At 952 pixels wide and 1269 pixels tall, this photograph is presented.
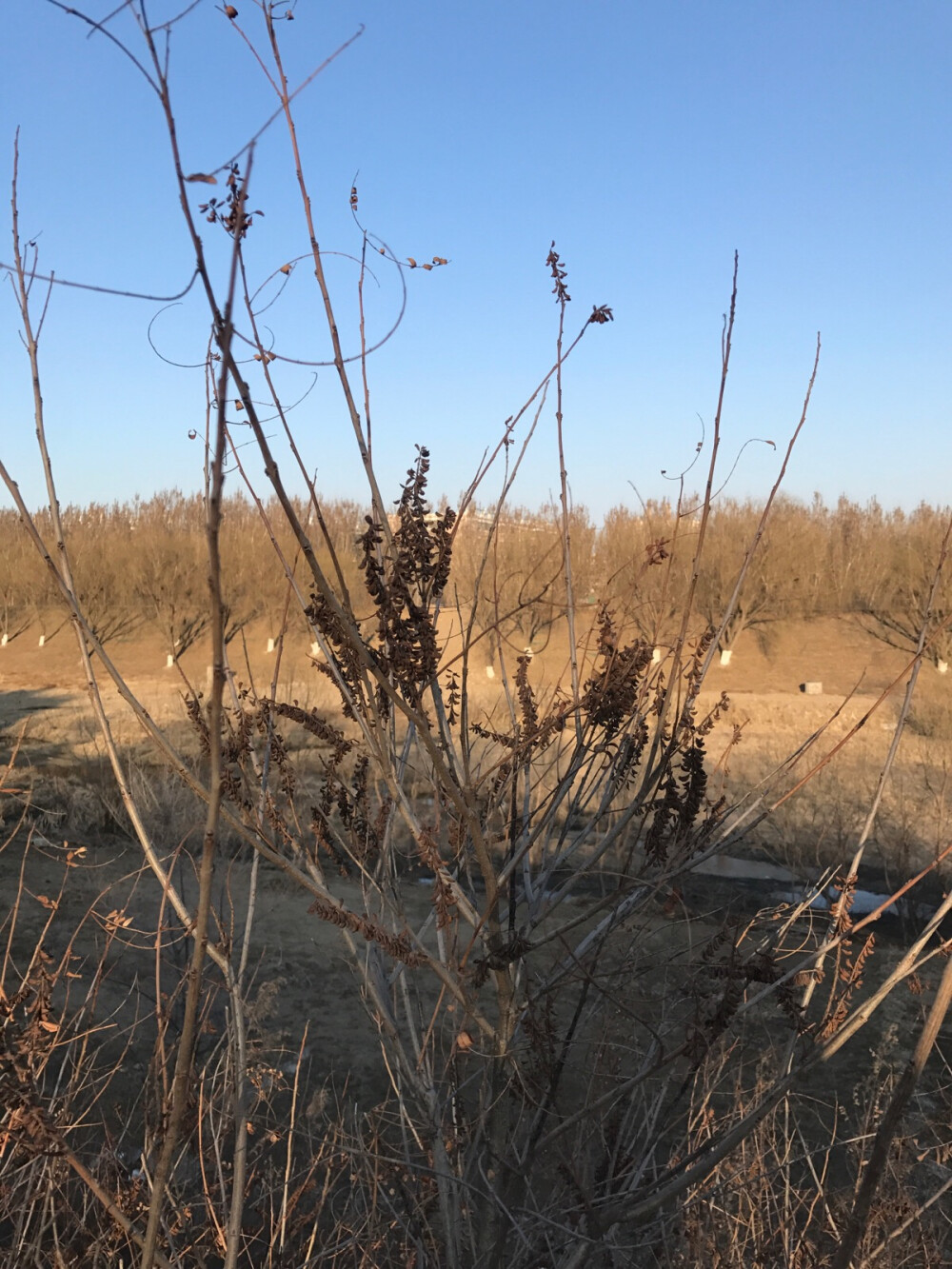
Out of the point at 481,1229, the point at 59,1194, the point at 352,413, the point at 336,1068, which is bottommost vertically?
the point at 336,1068

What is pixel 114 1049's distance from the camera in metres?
4.70

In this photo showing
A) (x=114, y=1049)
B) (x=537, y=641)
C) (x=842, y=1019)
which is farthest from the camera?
(x=537, y=641)

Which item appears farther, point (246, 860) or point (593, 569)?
point (593, 569)

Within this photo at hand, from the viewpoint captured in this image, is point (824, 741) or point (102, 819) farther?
point (824, 741)

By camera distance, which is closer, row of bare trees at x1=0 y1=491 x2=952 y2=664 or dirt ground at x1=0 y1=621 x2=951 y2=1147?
dirt ground at x1=0 y1=621 x2=951 y2=1147

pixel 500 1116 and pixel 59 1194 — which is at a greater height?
pixel 500 1116

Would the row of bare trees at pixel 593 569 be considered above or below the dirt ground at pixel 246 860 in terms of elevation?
above

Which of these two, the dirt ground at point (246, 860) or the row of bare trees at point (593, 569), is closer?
the dirt ground at point (246, 860)

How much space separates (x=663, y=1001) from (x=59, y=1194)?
1415 mm

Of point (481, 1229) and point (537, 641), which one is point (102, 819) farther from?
point (537, 641)

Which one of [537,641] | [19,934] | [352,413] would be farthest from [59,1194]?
[537,641]

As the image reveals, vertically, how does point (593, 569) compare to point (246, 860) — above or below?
above

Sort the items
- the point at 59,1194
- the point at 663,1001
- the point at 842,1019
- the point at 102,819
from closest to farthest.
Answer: the point at 842,1019 < the point at 663,1001 < the point at 59,1194 < the point at 102,819

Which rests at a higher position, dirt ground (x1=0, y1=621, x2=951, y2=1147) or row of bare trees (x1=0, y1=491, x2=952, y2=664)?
row of bare trees (x1=0, y1=491, x2=952, y2=664)
